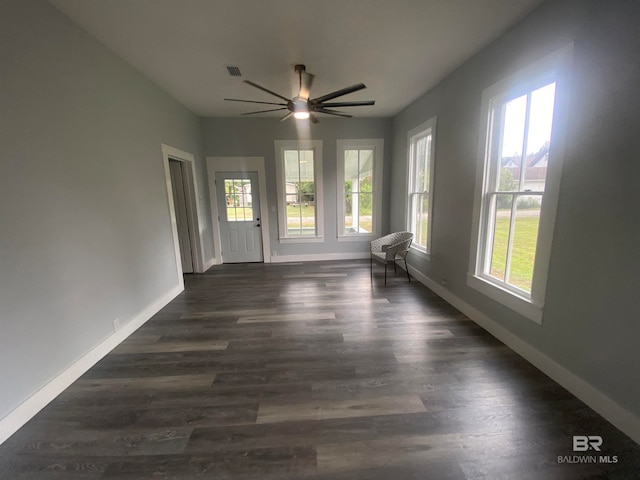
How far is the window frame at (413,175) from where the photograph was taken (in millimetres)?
3393

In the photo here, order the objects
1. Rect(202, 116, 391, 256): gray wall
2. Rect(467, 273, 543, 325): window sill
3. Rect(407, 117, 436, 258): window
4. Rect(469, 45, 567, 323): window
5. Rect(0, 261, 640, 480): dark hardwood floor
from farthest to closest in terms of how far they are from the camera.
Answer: Rect(202, 116, 391, 256): gray wall, Rect(407, 117, 436, 258): window, Rect(467, 273, 543, 325): window sill, Rect(469, 45, 567, 323): window, Rect(0, 261, 640, 480): dark hardwood floor

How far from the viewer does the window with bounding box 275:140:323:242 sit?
15.8ft

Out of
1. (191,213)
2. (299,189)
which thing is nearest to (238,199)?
(191,213)

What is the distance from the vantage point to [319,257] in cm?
522

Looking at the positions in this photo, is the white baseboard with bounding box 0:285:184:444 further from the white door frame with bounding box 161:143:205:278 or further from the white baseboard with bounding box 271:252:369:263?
the white baseboard with bounding box 271:252:369:263

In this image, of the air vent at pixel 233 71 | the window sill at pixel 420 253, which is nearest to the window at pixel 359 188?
the window sill at pixel 420 253

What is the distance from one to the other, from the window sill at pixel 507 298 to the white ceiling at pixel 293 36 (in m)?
2.25

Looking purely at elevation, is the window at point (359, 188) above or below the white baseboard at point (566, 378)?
above

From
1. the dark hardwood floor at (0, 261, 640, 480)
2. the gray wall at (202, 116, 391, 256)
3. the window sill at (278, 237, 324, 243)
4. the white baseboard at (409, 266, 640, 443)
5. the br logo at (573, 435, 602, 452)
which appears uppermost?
the gray wall at (202, 116, 391, 256)

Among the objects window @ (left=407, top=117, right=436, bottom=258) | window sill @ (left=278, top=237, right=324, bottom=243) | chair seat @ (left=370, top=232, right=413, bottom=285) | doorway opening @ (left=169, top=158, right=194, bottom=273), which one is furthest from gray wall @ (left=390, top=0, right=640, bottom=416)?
doorway opening @ (left=169, top=158, right=194, bottom=273)

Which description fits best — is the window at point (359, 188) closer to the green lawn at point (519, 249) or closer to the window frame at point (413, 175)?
the window frame at point (413, 175)

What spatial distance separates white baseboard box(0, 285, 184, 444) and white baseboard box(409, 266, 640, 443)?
354cm

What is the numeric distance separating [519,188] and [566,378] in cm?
146

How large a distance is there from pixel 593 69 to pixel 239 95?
11.8 feet
